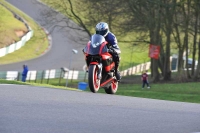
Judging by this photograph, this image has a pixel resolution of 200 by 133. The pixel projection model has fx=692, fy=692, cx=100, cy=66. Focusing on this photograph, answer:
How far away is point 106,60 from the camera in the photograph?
56.5ft

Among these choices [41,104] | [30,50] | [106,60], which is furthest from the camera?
[30,50]

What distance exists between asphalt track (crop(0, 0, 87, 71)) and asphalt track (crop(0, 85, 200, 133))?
40.4 meters

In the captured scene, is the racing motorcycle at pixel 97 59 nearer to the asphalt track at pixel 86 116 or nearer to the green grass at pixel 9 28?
the asphalt track at pixel 86 116

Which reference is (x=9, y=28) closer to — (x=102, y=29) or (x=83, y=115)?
(x=102, y=29)

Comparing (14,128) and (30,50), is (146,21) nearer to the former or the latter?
(30,50)

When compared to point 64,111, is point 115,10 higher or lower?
higher

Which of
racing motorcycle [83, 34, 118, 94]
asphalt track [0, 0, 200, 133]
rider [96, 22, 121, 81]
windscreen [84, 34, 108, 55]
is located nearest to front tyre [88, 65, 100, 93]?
racing motorcycle [83, 34, 118, 94]

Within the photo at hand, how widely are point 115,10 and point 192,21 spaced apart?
209 inches

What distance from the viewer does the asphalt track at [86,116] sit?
30.1 feet

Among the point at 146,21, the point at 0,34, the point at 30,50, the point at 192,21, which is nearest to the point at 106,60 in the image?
the point at 146,21

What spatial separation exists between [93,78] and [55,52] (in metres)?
54.9

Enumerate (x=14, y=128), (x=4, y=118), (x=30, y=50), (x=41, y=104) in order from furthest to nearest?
(x=30, y=50) → (x=41, y=104) → (x=4, y=118) → (x=14, y=128)

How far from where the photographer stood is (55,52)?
71375 mm

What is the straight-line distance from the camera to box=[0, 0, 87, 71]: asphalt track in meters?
59.2
